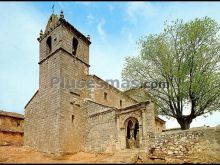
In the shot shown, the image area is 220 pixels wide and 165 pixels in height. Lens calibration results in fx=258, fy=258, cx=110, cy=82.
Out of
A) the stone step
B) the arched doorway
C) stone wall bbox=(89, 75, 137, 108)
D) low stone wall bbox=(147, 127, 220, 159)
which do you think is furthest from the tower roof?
low stone wall bbox=(147, 127, 220, 159)

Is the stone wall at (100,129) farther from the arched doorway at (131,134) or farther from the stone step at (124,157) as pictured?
the arched doorway at (131,134)

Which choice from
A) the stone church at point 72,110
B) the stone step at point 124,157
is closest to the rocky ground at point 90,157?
the stone step at point 124,157

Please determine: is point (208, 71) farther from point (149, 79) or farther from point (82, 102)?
point (82, 102)

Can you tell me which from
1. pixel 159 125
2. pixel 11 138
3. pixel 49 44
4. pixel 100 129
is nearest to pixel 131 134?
pixel 100 129

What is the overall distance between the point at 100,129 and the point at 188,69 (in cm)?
902

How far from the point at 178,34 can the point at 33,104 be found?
15.1 metres

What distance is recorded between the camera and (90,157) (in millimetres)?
20016

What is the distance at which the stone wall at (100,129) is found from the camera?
2093cm

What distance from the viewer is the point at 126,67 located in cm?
2531

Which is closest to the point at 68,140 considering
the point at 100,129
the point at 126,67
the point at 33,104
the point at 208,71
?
the point at 100,129

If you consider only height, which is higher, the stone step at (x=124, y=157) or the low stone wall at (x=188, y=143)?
the low stone wall at (x=188, y=143)

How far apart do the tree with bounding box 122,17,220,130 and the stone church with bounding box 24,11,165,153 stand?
262 cm

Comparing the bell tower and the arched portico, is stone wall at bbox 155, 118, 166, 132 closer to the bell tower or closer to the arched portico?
the arched portico

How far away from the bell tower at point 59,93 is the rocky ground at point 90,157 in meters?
0.78
